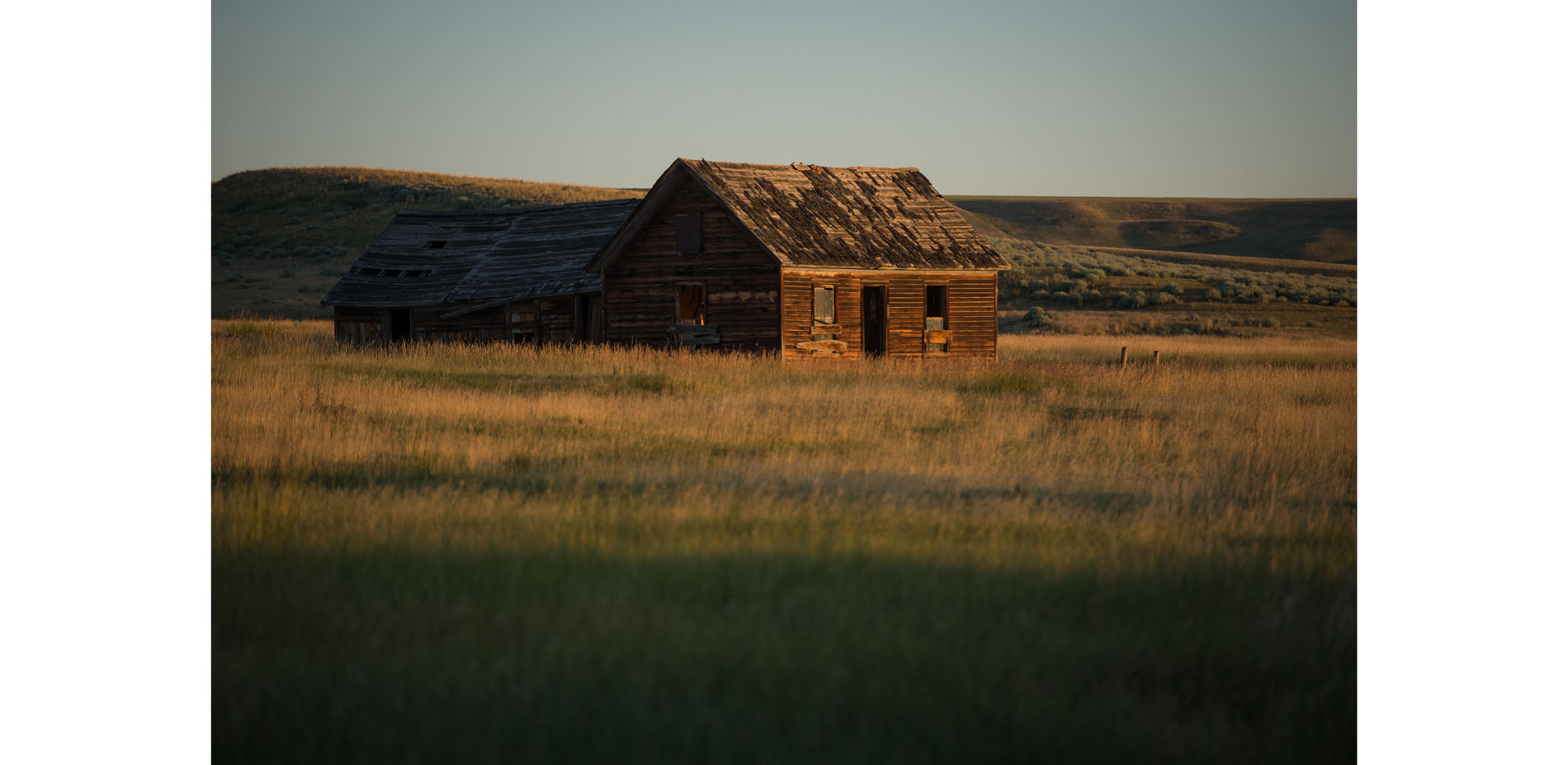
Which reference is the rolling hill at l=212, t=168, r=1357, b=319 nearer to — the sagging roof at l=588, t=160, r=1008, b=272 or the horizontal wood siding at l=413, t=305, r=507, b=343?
the horizontal wood siding at l=413, t=305, r=507, b=343

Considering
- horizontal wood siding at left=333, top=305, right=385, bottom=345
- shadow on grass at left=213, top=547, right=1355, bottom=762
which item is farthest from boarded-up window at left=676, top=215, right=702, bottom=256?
shadow on grass at left=213, top=547, right=1355, bottom=762

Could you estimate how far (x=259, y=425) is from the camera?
11.6 metres

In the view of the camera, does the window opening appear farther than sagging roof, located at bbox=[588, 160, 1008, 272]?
Yes

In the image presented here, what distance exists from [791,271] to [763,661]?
20247mm

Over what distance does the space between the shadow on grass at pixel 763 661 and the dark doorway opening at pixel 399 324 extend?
27670mm

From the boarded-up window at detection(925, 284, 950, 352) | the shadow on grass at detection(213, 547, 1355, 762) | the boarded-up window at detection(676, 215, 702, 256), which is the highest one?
the boarded-up window at detection(676, 215, 702, 256)

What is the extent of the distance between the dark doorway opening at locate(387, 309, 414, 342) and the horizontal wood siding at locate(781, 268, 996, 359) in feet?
42.8

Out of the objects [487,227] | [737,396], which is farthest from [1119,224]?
[737,396]

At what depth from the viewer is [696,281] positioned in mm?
26188

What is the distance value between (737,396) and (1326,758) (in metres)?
11.9

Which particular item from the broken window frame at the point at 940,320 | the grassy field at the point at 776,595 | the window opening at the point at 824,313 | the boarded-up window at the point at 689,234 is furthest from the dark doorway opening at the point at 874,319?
the grassy field at the point at 776,595

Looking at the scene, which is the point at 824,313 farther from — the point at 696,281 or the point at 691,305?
the point at 691,305

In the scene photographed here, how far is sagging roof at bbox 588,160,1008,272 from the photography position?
2553 cm
